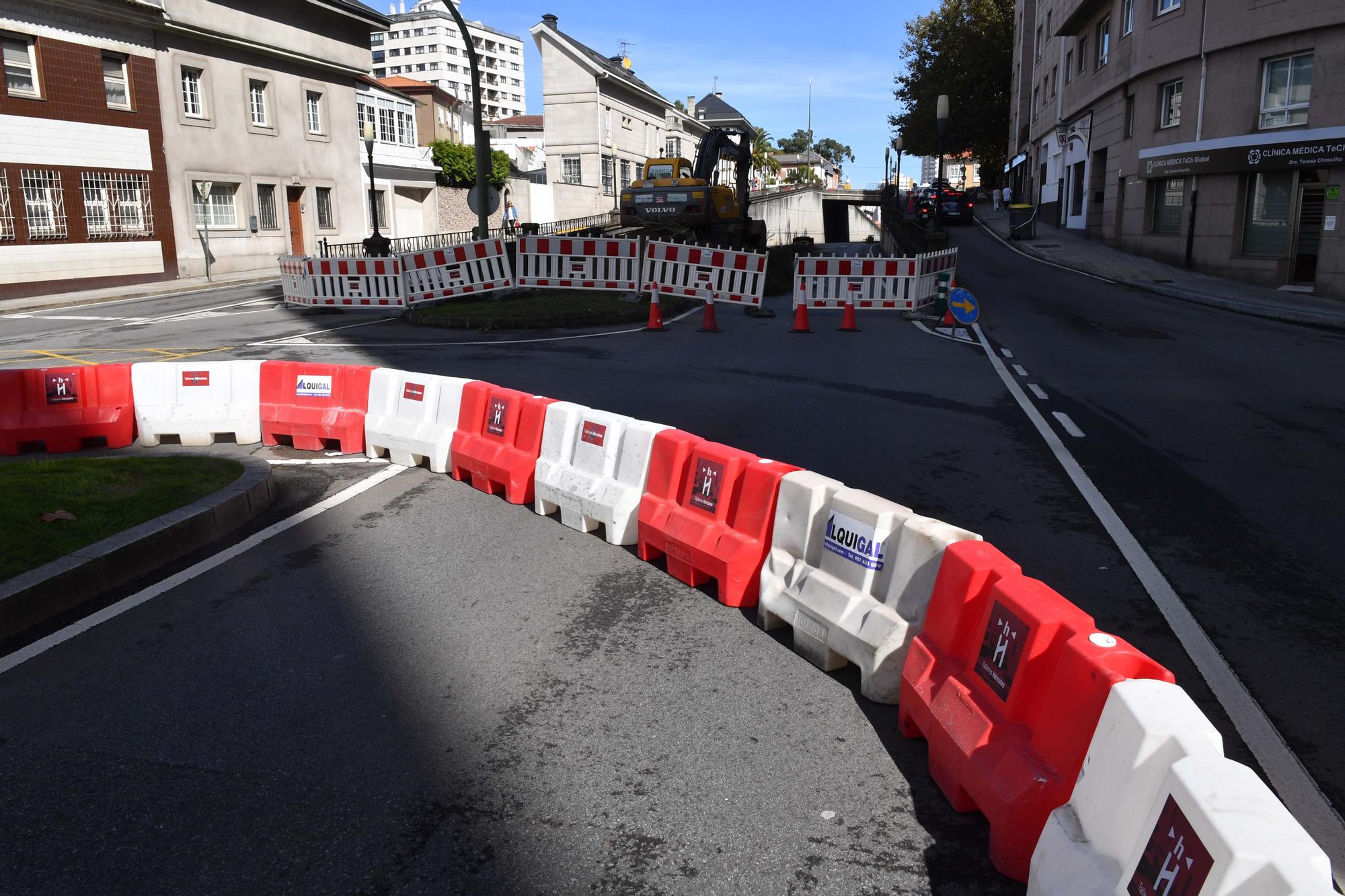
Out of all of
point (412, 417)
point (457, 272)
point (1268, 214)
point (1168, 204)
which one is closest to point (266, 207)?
point (457, 272)

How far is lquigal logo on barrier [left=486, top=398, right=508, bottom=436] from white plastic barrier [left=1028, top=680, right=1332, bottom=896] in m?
5.19

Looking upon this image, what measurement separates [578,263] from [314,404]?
1257 centimetres

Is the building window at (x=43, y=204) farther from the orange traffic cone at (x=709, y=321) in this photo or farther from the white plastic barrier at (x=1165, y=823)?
the white plastic barrier at (x=1165, y=823)

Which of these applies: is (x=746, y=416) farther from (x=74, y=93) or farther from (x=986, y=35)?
(x=986, y=35)

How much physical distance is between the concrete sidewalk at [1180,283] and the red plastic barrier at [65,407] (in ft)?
67.0

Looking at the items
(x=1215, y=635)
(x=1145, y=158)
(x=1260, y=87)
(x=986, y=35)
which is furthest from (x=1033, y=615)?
(x=986, y=35)

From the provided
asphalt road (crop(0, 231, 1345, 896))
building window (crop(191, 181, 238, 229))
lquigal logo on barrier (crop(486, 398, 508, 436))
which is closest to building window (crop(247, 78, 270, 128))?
building window (crop(191, 181, 238, 229))

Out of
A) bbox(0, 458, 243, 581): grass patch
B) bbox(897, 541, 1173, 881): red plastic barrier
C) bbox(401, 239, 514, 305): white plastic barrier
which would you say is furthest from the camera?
bbox(401, 239, 514, 305): white plastic barrier

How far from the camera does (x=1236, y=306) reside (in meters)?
22.0

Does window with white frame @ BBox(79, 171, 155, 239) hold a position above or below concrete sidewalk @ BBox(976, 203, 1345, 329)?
above

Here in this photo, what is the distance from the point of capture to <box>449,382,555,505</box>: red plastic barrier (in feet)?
22.9

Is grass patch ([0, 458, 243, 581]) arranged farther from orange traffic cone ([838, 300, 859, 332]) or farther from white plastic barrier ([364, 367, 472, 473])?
orange traffic cone ([838, 300, 859, 332])

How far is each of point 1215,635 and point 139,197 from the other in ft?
A: 113

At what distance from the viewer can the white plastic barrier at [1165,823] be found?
6.66 feet
